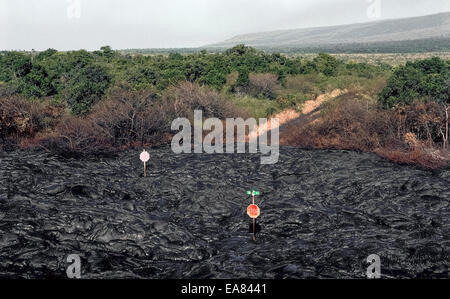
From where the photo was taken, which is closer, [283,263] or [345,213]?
[283,263]

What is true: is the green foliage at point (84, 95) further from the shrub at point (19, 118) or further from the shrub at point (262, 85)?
the shrub at point (262, 85)

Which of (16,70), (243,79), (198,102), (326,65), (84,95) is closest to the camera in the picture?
(198,102)

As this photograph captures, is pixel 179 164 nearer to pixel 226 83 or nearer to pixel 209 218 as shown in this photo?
pixel 209 218

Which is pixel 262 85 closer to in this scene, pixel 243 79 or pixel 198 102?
pixel 243 79

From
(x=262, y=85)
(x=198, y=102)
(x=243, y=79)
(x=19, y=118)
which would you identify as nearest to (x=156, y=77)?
(x=243, y=79)

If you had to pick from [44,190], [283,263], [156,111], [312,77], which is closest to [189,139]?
[156,111]

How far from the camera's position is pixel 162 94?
133ft

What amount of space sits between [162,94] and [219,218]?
78.1ft

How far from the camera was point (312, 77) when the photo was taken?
55719 millimetres

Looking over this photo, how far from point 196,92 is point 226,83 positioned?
500 inches
